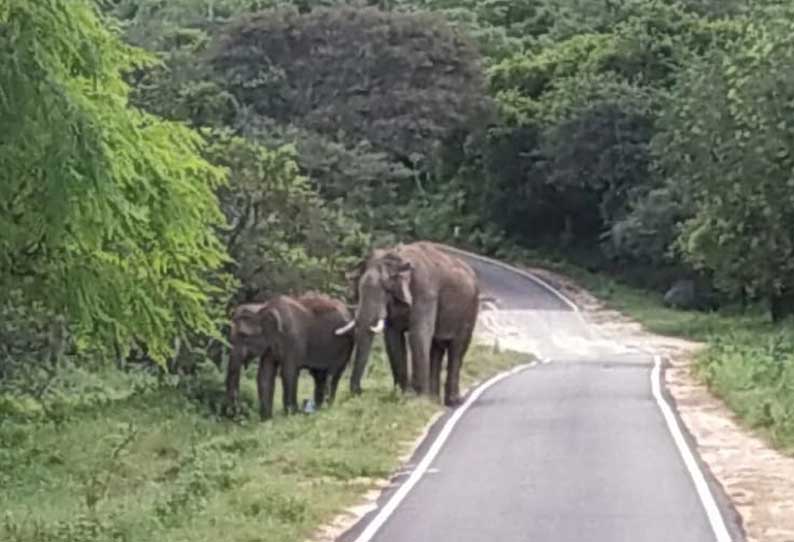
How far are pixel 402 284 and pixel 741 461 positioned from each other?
7241 millimetres

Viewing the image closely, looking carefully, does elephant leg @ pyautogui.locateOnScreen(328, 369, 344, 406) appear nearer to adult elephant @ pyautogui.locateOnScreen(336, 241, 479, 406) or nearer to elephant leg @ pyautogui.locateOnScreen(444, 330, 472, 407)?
adult elephant @ pyautogui.locateOnScreen(336, 241, 479, 406)

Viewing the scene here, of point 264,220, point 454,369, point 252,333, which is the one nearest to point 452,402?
point 454,369

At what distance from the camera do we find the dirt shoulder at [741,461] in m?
15.1

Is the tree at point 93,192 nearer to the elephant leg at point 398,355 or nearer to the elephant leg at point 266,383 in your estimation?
the elephant leg at point 266,383

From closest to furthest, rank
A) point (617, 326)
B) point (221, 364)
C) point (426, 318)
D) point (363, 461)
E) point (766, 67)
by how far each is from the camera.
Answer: point (363, 461) → point (426, 318) → point (221, 364) → point (766, 67) → point (617, 326)

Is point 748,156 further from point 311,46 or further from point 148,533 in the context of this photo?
point 148,533

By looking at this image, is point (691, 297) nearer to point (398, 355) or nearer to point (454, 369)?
point (454, 369)

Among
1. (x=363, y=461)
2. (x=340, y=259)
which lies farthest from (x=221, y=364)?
(x=363, y=461)

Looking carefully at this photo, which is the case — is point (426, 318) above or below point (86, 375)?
above

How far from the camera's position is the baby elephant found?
2856cm

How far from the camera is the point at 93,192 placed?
17.3 m

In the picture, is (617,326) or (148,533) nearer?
(148,533)

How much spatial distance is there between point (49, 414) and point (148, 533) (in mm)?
13386

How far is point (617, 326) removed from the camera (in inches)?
2240
